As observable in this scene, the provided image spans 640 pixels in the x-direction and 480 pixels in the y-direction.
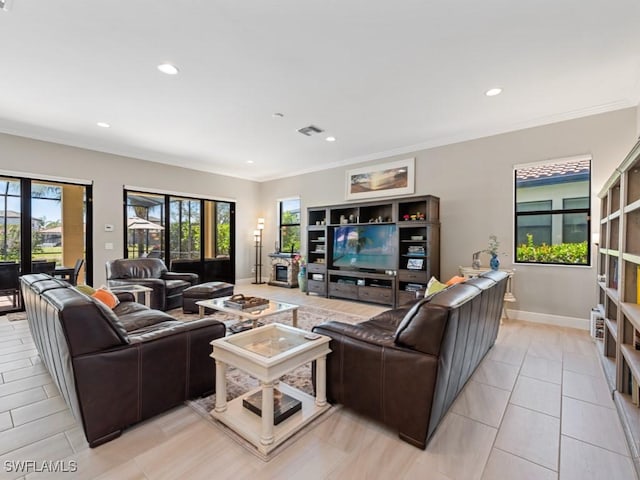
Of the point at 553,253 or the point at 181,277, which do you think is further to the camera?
the point at 181,277

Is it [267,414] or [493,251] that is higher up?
[493,251]

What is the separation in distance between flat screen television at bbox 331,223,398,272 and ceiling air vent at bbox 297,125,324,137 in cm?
192

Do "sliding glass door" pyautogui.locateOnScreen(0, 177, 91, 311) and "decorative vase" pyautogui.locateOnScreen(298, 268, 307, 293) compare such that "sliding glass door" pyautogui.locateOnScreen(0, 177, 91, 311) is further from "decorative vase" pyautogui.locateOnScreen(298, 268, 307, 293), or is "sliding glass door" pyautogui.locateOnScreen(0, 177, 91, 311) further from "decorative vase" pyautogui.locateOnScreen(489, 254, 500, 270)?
"decorative vase" pyautogui.locateOnScreen(489, 254, 500, 270)

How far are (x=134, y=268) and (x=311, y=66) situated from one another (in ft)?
14.2

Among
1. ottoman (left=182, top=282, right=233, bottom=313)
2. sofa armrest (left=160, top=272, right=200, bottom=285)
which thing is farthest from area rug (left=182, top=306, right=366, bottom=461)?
sofa armrest (left=160, top=272, right=200, bottom=285)

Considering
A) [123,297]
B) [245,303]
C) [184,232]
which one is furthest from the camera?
[184,232]

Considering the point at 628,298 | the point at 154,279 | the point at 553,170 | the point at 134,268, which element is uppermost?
the point at 553,170

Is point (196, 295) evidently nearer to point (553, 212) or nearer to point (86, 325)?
point (86, 325)

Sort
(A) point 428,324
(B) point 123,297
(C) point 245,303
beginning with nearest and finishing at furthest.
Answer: (A) point 428,324 < (C) point 245,303 < (B) point 123,297

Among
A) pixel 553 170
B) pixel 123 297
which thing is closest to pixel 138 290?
pixel 123 297

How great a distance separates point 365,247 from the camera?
18.5 ft

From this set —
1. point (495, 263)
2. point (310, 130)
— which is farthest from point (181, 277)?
point (495, 263)

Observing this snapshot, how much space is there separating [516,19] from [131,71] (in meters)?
3.45

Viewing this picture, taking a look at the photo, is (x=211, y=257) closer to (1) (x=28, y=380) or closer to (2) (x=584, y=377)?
(1) (x=28, y=380)
